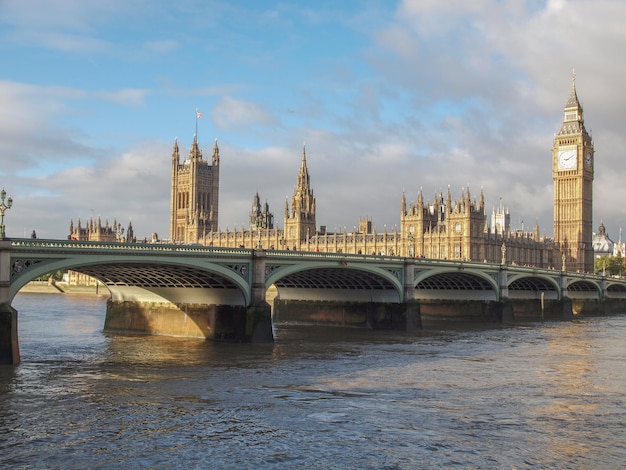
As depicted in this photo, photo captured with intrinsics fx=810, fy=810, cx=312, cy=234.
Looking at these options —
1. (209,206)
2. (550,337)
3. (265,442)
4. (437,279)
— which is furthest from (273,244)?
(265,442)

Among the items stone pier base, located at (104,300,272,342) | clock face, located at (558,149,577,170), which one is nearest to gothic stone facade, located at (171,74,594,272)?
clock face, located at (558,149,577,170)

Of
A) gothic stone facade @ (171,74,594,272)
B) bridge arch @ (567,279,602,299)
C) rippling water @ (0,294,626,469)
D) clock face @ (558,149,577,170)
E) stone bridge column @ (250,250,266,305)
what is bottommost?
rippling water @ (0,294,626,469)

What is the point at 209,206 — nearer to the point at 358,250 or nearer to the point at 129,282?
the point at 358,250

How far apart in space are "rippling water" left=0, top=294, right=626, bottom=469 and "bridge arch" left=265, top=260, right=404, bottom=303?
28.2 ft

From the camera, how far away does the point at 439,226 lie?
11238cm

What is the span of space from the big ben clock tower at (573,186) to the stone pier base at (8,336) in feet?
370

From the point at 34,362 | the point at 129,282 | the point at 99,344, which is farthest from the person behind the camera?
the point at 129,282

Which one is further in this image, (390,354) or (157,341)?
(157,341)

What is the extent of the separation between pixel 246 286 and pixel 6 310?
51.7ft

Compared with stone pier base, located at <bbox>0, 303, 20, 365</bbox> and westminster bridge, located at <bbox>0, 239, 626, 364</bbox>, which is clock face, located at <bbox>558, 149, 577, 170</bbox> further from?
stone pier base, located at <bbox>0, 303, 20, 365</bbox>

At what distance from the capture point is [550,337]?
185 ft

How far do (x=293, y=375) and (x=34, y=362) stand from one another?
40.8 ft

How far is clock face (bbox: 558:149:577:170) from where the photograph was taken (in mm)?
138500

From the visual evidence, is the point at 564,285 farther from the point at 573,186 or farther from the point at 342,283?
the point at 573,186
